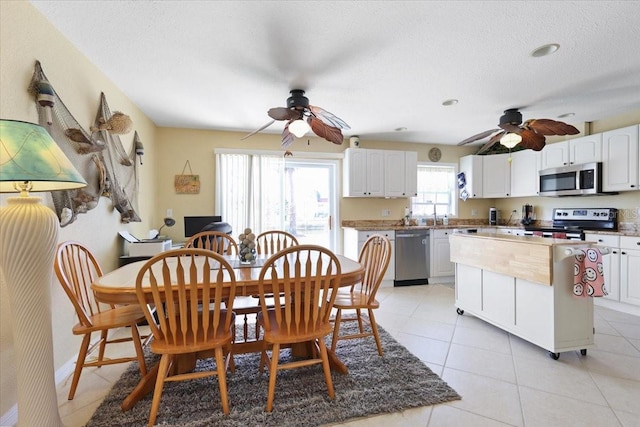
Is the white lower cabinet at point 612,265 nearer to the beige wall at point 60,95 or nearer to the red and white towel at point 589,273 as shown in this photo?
the red and white towel at point 589,273

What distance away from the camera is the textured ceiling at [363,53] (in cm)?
179

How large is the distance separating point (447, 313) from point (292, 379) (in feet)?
6.78

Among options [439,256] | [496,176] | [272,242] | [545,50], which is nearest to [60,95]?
[272,242]

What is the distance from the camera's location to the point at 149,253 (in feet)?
9.77

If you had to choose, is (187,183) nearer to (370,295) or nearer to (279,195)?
(279,195)

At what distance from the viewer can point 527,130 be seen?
9.95ft

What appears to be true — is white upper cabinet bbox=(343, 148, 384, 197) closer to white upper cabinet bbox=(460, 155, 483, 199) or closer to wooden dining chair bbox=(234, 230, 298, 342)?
wooden dining chair bbox=(234, 230, 298, 342)

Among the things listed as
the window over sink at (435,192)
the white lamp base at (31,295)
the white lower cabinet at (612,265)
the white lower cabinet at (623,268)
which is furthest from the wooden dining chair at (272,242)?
the white lower cabinet at (612,265)

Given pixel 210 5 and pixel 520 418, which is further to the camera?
pixel 210 5

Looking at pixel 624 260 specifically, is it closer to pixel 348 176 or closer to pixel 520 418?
pixel 520 418

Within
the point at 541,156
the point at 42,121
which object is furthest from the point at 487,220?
the point at 42,121

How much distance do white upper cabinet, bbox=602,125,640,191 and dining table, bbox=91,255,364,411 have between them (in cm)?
371

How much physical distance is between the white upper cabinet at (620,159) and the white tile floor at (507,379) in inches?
62.1

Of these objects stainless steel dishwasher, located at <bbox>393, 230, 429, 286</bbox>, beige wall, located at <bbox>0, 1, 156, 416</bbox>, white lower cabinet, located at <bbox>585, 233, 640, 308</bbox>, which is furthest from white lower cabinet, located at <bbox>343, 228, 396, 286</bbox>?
beige wall, located at <bbox>0, 1, 156, 416</bbox>
